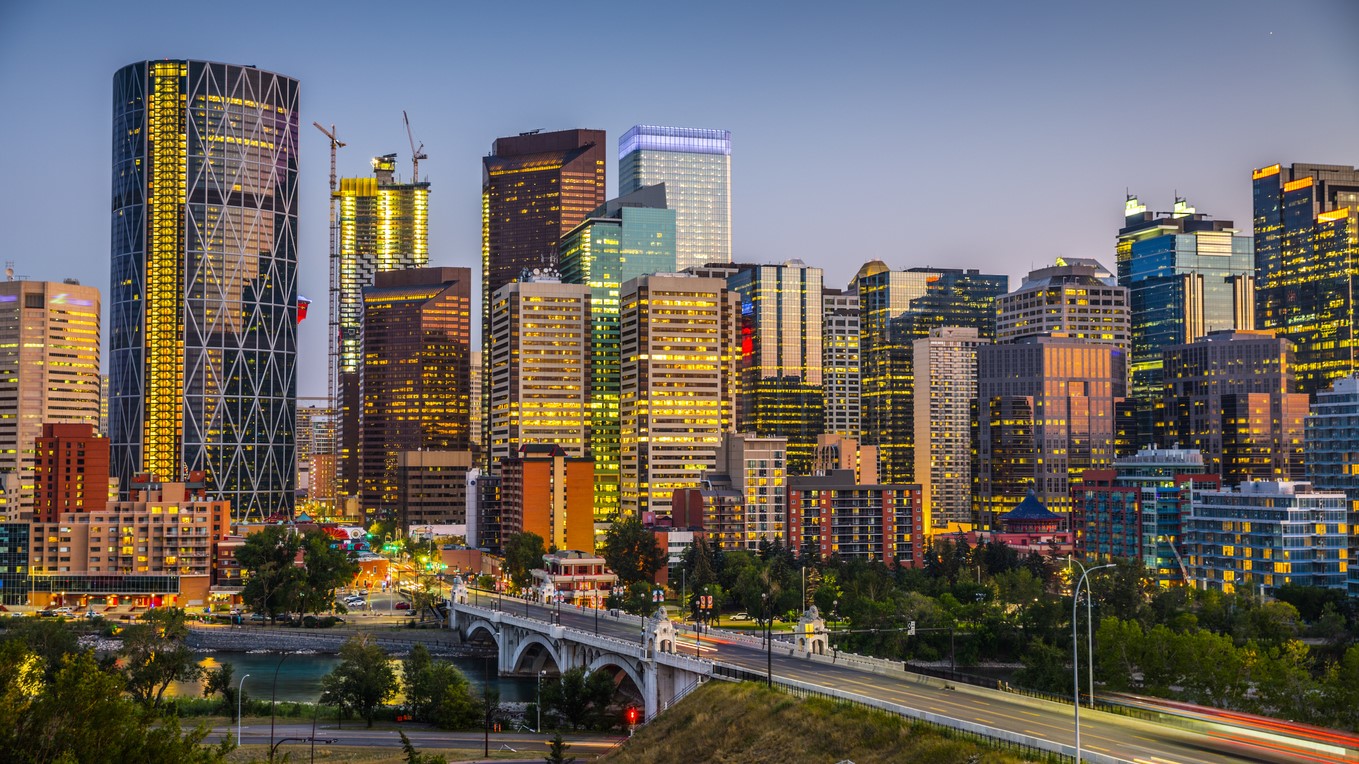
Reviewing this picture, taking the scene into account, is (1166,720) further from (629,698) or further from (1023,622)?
(1023,622)

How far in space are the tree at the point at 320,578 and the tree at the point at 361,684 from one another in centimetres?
6258

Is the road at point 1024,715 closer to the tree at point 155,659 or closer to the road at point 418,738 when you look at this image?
the road at point 418,738

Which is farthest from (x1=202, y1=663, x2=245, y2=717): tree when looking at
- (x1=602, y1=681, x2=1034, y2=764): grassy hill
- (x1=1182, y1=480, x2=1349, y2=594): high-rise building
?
(x1=1182, y1=480, x2=1349, y2=594): high-rise building

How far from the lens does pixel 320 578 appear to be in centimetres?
18600

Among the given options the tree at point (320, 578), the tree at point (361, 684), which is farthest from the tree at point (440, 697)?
the tree at point (320, 578)

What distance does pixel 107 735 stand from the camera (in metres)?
57.7

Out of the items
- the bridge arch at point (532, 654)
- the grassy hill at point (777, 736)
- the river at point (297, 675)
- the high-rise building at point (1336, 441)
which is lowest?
the river at point (297, 675)

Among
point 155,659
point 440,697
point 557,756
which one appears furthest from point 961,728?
point 155,659

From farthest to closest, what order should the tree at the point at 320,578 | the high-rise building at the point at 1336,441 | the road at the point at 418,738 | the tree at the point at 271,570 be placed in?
the tree at the point at 271,570
the tree at the point at 320,578
the high-rise building at the point at 1336,441
the road at the point at 418,738

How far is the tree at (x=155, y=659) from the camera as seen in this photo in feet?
398

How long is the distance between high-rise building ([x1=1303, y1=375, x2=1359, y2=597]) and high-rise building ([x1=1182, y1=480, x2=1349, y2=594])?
921 cm

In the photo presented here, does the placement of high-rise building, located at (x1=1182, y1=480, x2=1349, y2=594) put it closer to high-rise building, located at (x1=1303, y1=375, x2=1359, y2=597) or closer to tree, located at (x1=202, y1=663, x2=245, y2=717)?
high-rise building, located at (x1=1303, y1=375, x2=1359, y2=597)

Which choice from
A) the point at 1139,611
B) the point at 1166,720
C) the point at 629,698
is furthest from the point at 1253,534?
the point at 1166,720

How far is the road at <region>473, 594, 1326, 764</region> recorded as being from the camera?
2648 inches
